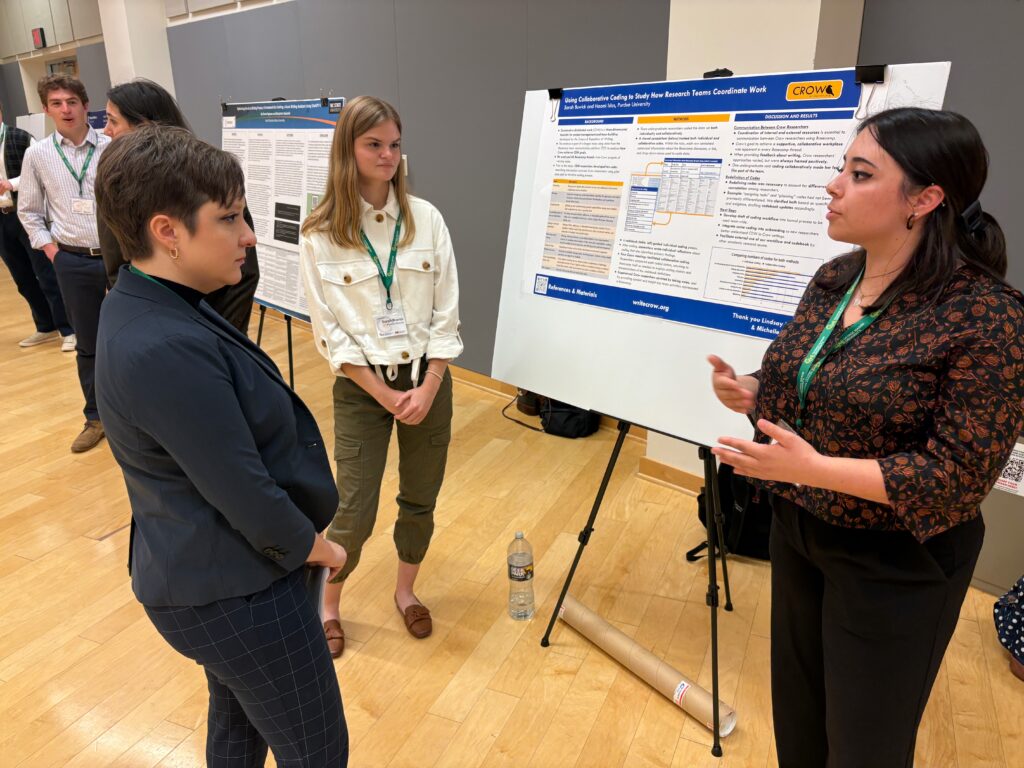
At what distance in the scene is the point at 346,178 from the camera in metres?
1.82

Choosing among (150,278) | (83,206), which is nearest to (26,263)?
(83,206)

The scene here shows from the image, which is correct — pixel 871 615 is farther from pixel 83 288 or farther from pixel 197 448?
pixel 83 288

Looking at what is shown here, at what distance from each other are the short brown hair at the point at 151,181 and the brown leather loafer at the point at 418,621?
1.62 meters

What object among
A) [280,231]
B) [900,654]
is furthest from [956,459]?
[280,231]

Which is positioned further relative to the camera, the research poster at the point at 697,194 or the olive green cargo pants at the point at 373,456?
the olive green cargo pants at the point at 373,456

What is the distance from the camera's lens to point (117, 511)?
303cm

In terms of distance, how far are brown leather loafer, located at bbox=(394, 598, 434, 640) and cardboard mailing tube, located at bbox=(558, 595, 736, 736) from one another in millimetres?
447

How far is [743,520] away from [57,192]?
3723 mm

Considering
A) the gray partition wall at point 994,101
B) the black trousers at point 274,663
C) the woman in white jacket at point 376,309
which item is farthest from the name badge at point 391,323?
the gray partition wall at point 994,101

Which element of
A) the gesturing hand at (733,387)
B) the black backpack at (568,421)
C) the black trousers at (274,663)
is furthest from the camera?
the black backpack at (568,421)

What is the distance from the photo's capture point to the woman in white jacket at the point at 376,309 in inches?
72.3

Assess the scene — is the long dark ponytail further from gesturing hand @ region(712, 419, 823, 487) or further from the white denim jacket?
the white denim jacket

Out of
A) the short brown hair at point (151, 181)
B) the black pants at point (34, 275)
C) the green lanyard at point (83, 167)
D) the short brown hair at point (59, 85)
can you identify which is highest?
the short brown hair at point (59, 85)

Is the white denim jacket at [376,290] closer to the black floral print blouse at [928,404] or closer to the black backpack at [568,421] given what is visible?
the black floral print blouse at [928,404]
